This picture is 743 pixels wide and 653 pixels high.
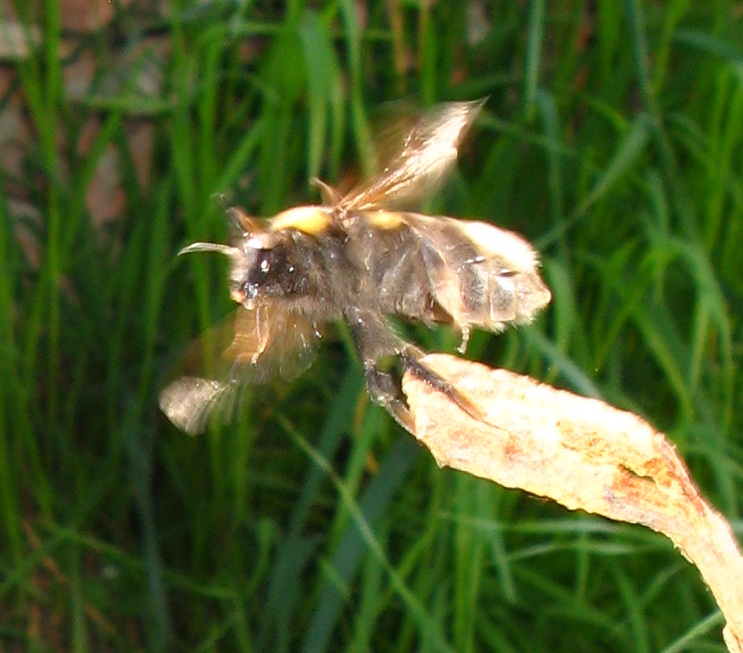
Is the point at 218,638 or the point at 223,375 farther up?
the point at 223,375

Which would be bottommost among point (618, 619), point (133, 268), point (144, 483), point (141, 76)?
point (618, 619)

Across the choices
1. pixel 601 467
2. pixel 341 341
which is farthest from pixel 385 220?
pixel 341 341

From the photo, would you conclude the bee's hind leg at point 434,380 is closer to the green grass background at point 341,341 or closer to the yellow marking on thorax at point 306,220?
the yellow marking on thorax at point 306,220

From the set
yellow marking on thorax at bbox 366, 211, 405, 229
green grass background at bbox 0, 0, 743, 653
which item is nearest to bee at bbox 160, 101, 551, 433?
yellow marking on thorax at bbox 366, 211, 405, 229

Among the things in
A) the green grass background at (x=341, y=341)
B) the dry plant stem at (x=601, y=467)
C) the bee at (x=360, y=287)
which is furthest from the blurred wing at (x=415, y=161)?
the green grass background at (x=341, y=341)

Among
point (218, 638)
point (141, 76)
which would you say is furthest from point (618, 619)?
point (141, 76)

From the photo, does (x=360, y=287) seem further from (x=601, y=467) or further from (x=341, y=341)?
(x=341, y=341)

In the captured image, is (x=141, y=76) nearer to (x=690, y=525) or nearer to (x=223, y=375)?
(x=223, y=375)
